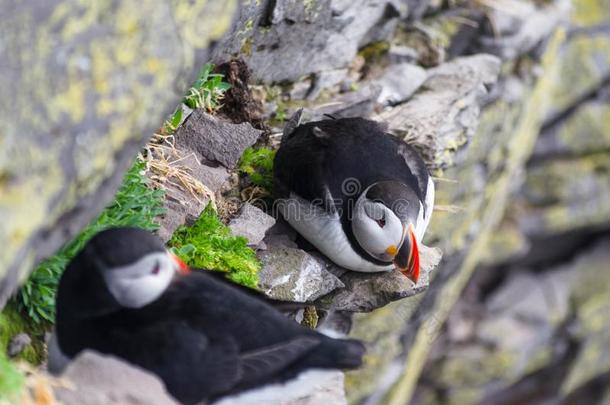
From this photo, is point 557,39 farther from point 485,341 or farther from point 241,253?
point 241,253

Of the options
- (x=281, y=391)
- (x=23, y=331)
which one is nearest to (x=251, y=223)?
(x=23, y=331)

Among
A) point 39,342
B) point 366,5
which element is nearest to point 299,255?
point 39,342

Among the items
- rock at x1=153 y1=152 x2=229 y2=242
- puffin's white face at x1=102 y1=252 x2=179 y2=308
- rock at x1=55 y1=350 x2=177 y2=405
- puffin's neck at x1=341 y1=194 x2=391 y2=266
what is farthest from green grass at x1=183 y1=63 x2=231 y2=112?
rock at x1=55 y1=350 x2=177 y2=405

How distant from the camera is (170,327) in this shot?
3.04 m

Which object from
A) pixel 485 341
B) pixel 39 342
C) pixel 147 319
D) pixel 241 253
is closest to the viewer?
pixel 147 319

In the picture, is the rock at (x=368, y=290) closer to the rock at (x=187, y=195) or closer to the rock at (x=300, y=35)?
the rock at (x=187, y=195)

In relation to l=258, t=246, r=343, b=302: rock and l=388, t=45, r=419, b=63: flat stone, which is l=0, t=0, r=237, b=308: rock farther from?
l=388, t=45, r=419, b=63: flat stone

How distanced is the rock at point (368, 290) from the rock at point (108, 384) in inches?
82.0

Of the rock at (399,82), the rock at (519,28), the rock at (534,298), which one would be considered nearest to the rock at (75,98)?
A: the rock at (399,82)

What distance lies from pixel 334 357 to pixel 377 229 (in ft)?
4.91

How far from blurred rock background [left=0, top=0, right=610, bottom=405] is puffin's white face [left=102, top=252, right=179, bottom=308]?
23cm

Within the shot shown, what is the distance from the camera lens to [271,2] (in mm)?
5453

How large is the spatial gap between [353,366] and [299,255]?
64.5 inches

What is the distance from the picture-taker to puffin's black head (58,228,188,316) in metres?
2.96
